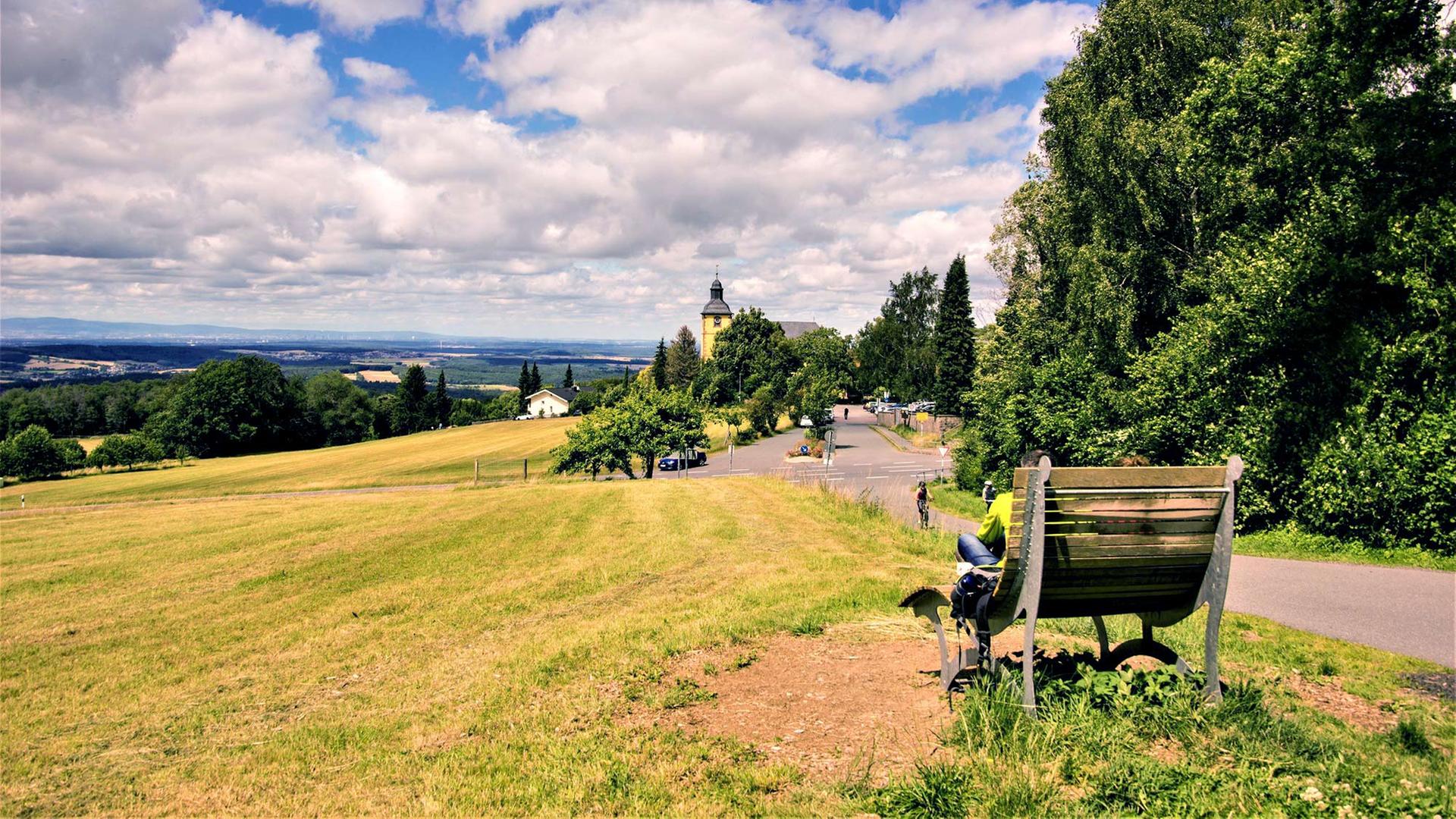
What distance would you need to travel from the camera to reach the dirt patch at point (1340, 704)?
5.39 meters

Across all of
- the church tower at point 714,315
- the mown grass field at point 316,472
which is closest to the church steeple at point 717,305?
the church tower at point 714,315

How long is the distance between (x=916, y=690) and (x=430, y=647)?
236 inches

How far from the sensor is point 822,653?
6.79 metres

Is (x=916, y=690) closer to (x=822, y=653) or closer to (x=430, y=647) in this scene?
(x=822, y=653)

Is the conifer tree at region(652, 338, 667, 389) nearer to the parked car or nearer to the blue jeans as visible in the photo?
the parked car

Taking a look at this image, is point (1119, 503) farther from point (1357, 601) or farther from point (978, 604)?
point (1357, 601)

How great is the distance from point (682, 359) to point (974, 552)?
382 feet

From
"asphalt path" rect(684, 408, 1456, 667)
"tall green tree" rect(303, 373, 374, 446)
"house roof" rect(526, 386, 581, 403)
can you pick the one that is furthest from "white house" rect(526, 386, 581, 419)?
"asphalt path" rect(684, 408, 1456, 667)

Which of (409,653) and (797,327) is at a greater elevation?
(797,327)

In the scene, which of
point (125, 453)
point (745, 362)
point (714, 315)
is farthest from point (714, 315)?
point (125, 453)

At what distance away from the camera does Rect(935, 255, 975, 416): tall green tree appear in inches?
2736

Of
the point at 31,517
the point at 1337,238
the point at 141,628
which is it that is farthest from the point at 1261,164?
the point at 31,517

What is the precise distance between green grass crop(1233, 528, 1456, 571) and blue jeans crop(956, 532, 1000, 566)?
14.1 meters

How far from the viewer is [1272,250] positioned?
1858 cm
